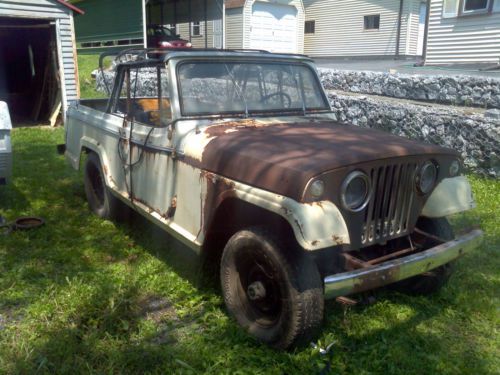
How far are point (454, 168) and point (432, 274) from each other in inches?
32.0

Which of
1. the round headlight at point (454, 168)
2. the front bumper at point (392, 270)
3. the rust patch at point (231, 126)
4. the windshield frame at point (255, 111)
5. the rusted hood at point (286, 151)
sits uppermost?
the windshield frame at point (255, 111)

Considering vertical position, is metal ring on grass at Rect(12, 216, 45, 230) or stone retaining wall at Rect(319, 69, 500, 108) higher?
stone retaining wall at Rect(319, 69, 500, 108)

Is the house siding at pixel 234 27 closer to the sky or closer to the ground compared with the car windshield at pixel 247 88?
closer to the sky

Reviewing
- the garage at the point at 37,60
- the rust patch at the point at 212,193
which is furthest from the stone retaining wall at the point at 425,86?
the garage at the point at 37,60

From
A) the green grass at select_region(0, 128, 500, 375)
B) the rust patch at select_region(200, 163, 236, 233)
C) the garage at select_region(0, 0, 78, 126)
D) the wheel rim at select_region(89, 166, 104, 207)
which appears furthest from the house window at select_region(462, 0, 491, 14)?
the rust patch at select_region(200, 163, 236, 233)

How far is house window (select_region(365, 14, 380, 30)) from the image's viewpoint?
22.5m

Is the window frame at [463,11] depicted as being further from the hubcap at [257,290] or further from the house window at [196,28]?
the house window at [196,28]

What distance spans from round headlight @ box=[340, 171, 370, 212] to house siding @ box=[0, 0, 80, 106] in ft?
28.1

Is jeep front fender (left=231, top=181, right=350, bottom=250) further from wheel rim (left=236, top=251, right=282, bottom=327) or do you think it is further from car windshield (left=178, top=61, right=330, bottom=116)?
car windshield (left=178, top=61, right=330, bottom=116)

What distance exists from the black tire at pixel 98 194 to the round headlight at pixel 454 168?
3240 millimetres

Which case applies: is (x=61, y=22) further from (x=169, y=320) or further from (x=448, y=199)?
(x=448, y=199)

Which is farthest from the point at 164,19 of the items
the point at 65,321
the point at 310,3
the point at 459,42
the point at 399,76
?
the point at 65,321

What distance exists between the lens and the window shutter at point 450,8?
12.7 m

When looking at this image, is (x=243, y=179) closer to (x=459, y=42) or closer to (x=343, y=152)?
(x=343, y=152)
